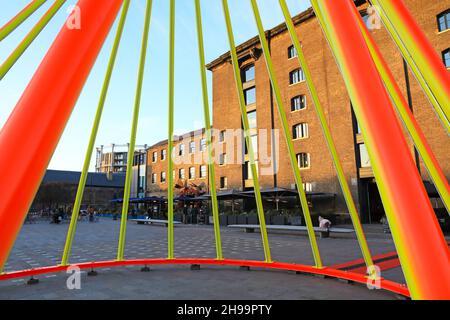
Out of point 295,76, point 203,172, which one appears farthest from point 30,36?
point 203,172

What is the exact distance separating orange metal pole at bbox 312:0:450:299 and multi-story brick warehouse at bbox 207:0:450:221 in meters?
23.2

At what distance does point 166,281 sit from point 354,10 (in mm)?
7022

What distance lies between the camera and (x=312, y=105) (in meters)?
30.5

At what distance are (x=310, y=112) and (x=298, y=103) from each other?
2.04 meters

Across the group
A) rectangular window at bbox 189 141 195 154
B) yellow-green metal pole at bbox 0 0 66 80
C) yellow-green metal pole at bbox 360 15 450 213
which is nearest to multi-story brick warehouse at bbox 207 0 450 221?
rectangular window at bbox 189 141 195 154

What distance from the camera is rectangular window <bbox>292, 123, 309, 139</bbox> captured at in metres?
31.2

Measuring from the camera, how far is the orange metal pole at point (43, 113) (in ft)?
7.78

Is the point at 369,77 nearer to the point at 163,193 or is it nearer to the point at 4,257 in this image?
the point at 4,257

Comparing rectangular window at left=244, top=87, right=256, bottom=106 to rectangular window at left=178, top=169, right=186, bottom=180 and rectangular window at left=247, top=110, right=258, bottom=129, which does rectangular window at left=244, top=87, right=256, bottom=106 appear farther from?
rectangular window at left=178, top=169, right=186, bottom=180

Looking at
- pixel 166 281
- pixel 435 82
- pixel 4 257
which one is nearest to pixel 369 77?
pixel 435 82

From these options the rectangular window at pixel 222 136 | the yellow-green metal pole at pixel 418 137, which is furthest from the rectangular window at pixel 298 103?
the yellow-green metal pole at pixel 418 137

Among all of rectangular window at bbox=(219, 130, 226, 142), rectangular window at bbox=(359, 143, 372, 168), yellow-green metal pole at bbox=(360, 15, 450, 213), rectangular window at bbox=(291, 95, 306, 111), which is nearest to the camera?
yellow-green metal pole at bbox=(360, 15, 450, 213)

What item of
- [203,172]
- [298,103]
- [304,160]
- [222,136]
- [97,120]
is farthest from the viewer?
[203,172]

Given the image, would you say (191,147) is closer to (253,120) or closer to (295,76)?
(253,120)
